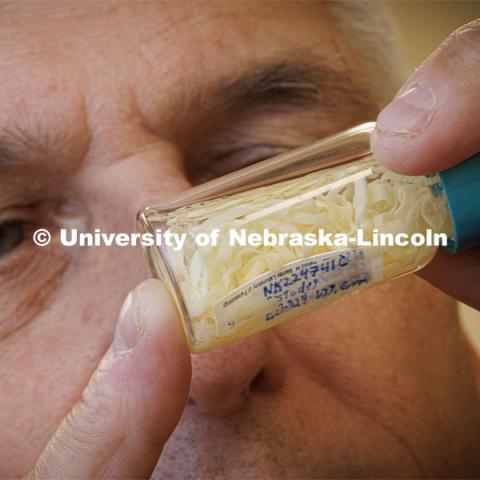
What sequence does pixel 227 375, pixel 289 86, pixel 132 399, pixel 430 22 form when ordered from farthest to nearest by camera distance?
1. pixel 430 22
2. pixel 289 86
3. pixel 227 375
4. pixel 132 399

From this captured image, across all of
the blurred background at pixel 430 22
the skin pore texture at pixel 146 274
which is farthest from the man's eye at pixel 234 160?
the blurred background at pixel 430 22

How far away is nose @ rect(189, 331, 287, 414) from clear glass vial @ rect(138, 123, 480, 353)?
16 cm

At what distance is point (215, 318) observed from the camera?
21.2 inches

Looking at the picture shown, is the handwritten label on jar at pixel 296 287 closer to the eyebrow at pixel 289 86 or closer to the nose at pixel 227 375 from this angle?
the nose at pixel 227 375

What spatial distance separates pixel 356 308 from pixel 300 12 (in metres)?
0.49

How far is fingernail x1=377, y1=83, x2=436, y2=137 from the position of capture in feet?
1.96

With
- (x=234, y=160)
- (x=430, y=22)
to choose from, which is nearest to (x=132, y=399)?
(x=234, y=160)

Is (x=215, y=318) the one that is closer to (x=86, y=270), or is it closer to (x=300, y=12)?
(x=86, y=270)

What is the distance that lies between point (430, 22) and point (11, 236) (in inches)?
74.7

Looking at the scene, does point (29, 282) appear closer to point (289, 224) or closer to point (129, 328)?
point (129, 328)

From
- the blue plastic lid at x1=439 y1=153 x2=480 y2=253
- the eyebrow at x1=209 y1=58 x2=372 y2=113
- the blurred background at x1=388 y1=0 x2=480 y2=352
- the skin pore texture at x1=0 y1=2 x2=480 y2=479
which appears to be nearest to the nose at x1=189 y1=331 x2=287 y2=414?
the skin pore texture at x1=0 y1=2 x2=480 y2=479

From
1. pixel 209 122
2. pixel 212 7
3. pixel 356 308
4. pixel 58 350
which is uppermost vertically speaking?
pixel 212 7

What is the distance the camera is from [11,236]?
33.7 inches

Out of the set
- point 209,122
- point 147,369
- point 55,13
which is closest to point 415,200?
point 147,369
